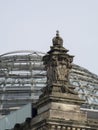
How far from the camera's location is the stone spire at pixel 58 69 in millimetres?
54250

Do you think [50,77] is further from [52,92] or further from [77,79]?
[77,79]

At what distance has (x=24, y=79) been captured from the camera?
91.2 metres

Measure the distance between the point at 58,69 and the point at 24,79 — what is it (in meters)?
36.8

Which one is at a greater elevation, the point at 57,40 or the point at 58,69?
the point at 57,40

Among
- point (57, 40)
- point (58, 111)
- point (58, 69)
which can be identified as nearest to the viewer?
point (58, 111)

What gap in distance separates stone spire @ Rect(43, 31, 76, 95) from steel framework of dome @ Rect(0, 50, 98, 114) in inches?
1332

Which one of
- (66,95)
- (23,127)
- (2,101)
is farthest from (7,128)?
(2,101)

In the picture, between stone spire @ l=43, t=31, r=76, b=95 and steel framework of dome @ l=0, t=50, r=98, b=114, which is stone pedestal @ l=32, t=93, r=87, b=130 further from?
steel framework of dome @ l=0, t=50, r=98, b=114

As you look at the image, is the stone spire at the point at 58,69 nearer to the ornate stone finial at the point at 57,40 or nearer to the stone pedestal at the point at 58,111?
the ornate stone finial at the point at 57,40

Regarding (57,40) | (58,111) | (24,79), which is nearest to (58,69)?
(57,40)

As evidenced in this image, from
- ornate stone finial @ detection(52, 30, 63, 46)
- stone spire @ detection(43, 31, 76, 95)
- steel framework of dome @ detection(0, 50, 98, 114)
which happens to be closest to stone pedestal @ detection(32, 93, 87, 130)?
stone spire @ detection(43, 31, 76, 95)

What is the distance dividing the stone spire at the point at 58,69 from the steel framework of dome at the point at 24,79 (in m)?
33.8

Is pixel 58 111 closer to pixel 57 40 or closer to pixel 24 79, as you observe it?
pixel 57 40

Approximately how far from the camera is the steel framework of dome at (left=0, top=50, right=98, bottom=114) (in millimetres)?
89562
